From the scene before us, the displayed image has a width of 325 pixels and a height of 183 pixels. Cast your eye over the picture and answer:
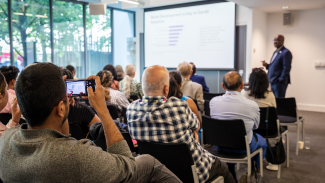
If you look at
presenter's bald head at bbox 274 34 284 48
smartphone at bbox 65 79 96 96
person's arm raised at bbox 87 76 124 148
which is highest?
presenter's bald head at bbox 274 34 284 48

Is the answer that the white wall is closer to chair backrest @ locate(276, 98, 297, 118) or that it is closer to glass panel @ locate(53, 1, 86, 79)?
chair backrest @ locate(276, 98, 297, 118)

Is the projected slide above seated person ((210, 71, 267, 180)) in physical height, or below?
above

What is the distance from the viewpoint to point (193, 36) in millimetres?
8008

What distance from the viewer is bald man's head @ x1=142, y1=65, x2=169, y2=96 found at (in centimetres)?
192

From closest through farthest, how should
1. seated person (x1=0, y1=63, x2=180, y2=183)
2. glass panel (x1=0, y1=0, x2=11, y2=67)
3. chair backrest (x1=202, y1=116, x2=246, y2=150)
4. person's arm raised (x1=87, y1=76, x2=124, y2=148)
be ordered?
seated person (x1=0, y1=63, x2=180, y2=183)
person's arm raised (x1=87, y1=76, x2=124, y2=148)
chair backrest (x1=202, y1=116, x2=246, y2=150)
glass panel (x1=0, y1=0, x2=11, y2=67)

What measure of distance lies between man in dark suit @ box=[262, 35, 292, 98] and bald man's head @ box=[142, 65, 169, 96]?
4.51 meters

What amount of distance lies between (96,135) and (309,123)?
18.4 ft

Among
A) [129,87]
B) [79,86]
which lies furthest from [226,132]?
[129,87]

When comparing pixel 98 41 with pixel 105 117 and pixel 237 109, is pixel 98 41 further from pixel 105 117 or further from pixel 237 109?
pixel 105 117

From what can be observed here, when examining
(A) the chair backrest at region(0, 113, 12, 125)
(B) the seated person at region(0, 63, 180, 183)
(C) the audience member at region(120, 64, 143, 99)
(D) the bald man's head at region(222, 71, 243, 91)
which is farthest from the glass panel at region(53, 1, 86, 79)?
(B) the seated person at region(0, 63, 180, 183)

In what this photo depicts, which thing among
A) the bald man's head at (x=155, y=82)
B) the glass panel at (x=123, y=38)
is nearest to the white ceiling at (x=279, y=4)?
the glass panel at (x=123, y=38)

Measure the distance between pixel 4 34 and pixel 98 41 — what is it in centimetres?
289

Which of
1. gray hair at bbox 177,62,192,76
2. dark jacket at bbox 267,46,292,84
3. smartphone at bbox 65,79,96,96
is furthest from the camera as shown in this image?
dark jacket at bbox 267,46,292,84

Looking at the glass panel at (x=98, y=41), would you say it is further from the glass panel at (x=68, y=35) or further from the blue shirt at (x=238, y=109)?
the blue shirt at (x=238, y=109)
